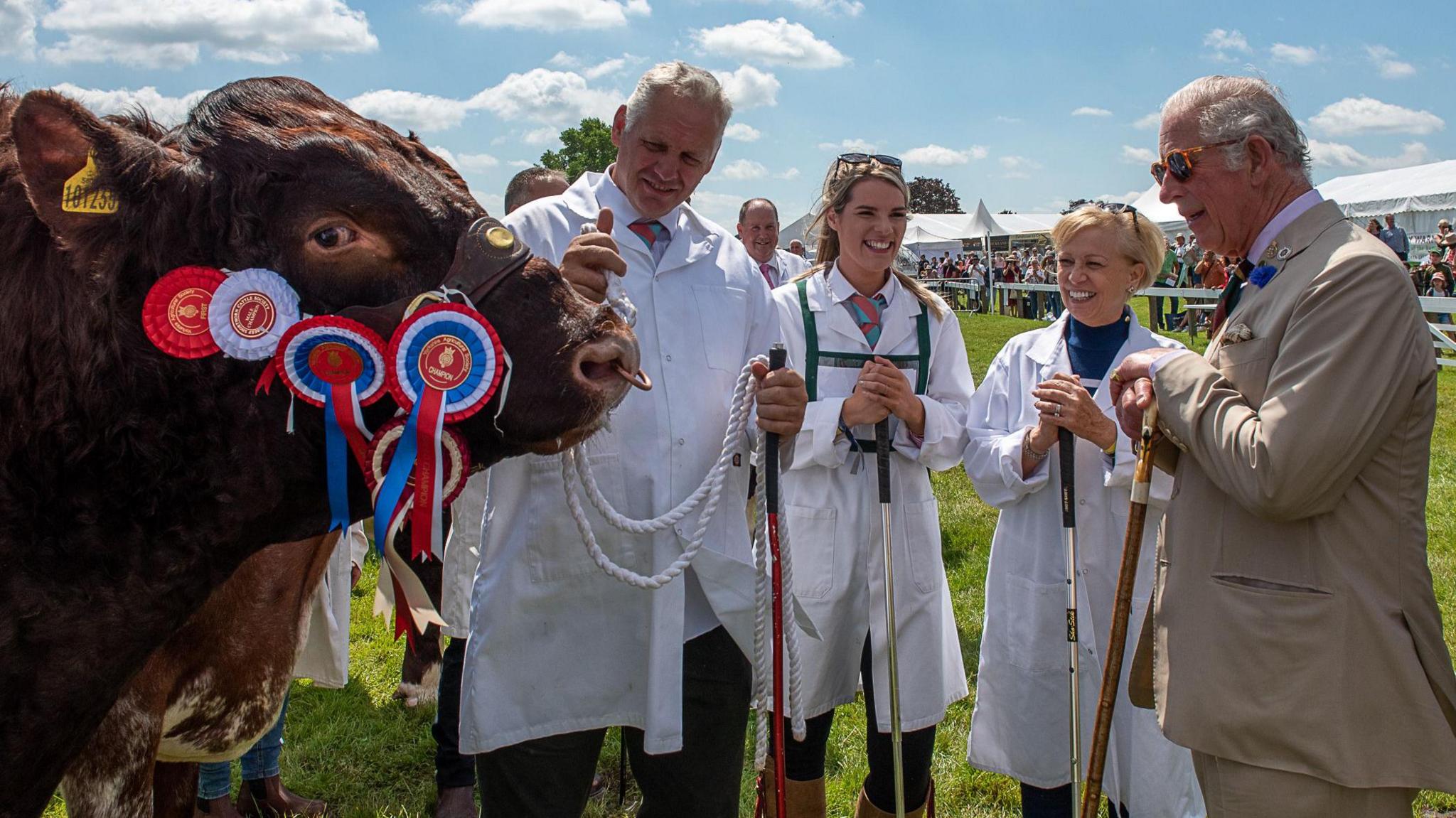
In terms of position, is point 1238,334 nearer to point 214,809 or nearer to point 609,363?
point 609,363

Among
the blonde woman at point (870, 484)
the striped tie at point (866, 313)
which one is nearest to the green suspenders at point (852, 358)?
the blonde woman at point (870, 484)

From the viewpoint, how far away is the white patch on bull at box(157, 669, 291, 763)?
9.57 ft

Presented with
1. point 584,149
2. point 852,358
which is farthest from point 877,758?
point 584,149

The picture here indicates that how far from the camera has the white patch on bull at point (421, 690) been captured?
5.46 meters

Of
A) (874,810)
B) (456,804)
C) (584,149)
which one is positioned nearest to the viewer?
(874,810)

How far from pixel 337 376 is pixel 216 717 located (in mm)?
1696

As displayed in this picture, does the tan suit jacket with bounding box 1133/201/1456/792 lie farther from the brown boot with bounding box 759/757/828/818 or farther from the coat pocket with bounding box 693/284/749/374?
the brown boot with bounding box 759/757/828/818

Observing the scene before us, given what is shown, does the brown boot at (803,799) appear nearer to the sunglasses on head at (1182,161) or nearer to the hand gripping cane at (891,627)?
the hand gripping cane at (891,627)

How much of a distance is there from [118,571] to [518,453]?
0.73 meters

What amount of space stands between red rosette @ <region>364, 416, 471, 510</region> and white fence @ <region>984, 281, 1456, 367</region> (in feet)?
25.2

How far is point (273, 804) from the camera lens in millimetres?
4352

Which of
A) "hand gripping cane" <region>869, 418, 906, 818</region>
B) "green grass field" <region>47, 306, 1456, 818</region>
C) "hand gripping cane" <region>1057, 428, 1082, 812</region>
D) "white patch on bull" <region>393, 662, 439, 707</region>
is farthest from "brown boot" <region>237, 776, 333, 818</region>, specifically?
"hand gripping cane" <region>1057, 428, 1082, 812</region>

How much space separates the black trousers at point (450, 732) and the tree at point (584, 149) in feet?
178

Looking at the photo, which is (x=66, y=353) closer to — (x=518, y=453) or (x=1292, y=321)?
(x=518, y=453)
